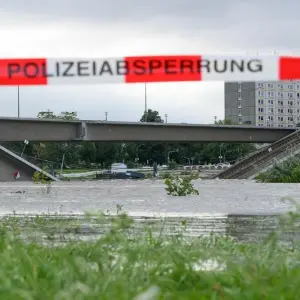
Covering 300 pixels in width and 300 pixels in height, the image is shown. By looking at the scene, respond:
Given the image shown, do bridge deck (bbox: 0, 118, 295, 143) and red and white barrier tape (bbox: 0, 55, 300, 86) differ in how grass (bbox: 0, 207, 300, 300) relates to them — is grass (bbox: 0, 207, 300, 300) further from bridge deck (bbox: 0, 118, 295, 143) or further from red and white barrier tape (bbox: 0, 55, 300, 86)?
bridge deck (bbox: 0, 118, 295, 143)

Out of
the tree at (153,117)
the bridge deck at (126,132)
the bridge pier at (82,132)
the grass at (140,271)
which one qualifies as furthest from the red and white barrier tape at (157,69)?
the tree at (153,117)

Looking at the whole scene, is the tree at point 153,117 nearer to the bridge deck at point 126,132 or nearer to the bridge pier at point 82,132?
the bridge deck at point 126,132

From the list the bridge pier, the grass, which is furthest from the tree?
the grass

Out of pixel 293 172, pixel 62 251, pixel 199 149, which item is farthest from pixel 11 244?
pixel 199 149

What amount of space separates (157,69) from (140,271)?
7.25 m

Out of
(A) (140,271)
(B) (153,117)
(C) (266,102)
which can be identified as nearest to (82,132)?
(B) (153,117)

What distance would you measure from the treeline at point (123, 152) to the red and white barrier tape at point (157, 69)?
79867mm

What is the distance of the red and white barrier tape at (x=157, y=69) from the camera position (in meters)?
10.7

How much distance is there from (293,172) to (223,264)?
38314mm

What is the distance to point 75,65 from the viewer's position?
36.0 feet

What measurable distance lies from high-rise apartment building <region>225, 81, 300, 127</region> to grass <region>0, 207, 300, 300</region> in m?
110

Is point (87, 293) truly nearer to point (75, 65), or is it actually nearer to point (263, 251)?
point (263, 251)

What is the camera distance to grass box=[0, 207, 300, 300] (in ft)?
9.97

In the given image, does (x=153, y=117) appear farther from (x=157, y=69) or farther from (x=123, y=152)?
(x=157, y=69)
